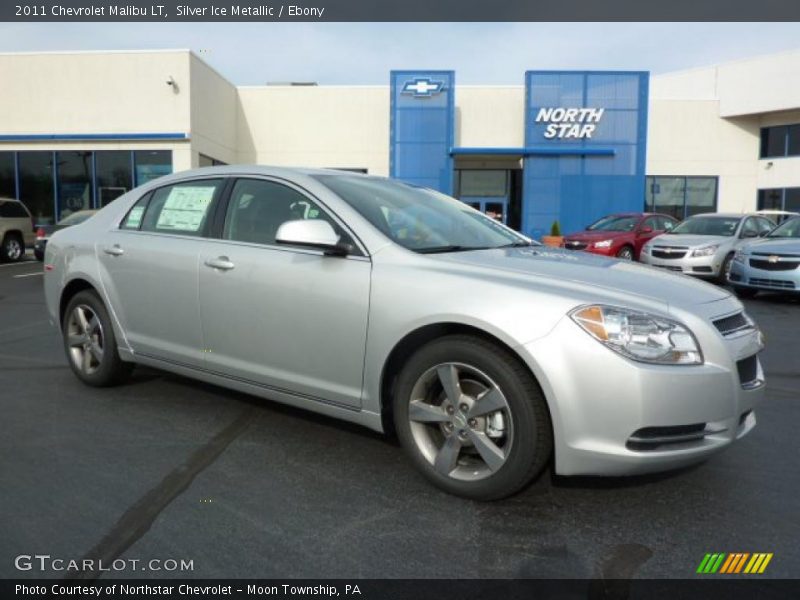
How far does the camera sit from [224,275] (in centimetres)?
375

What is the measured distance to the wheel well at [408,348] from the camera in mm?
2910

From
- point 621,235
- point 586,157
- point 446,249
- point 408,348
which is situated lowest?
point 408,348

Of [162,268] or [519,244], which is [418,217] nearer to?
[519,244]

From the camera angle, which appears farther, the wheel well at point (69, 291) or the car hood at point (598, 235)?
the car hood at point (598, 235)

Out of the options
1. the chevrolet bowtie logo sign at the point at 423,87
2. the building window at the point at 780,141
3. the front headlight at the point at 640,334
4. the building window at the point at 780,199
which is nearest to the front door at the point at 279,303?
the front headlight at the point at 640,334

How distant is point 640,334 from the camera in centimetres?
267

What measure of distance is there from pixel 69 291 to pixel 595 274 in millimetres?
3841

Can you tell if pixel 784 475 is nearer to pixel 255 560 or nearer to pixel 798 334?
pixel 255 560

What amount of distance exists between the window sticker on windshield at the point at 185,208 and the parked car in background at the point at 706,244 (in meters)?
10.4

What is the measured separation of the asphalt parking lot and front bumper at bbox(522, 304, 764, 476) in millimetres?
325

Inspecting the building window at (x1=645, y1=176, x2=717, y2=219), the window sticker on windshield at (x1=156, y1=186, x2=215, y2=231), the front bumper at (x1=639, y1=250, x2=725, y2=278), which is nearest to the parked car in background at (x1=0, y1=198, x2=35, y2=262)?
the window sticker on windshield at (x1=156, y1=186, x2=215, y2=231)

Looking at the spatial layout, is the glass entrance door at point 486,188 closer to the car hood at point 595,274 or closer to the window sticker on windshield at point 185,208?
the window sticker on windshield at point 185,208

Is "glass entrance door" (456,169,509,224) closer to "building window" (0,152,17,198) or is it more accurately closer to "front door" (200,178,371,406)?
"building window" (0,152,17,198)

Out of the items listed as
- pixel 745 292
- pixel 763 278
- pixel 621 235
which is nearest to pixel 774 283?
pixel 763 278
